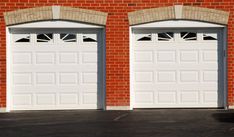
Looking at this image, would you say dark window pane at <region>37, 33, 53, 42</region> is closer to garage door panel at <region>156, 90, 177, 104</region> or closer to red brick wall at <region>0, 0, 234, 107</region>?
red brick wall at <region>0, 0, 234, 107</region>

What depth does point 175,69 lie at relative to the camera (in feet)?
55.3

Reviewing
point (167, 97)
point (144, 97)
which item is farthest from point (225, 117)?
point (144, 97)

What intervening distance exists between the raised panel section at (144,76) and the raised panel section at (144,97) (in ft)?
1.10

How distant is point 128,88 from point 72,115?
216 centimetres

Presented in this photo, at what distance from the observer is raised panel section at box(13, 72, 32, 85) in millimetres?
16812

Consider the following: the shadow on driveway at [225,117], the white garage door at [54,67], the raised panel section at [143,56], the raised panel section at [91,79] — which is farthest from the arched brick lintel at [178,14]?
the shadow on driveway at [225,117]

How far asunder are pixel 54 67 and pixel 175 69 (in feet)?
11.0

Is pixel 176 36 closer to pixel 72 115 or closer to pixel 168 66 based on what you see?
pixel 168 66

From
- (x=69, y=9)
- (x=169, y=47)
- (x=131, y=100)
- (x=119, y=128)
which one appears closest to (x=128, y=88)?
(x=131, y=100)

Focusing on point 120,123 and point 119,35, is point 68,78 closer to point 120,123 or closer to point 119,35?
point 119,35

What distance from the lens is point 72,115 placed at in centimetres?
1518

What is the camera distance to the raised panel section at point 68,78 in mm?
16827

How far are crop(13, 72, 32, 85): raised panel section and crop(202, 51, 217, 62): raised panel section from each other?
16.0 ft

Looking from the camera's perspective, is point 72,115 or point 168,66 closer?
point 72,115
